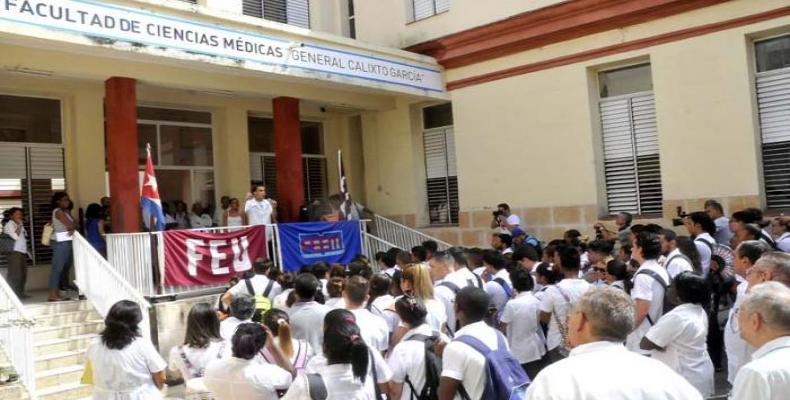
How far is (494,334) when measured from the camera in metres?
3.95

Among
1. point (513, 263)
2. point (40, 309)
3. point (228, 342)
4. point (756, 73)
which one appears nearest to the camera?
point (228, 342)

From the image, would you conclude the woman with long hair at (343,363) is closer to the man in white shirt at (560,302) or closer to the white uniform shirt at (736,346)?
the white uniform shirt at (736,346)

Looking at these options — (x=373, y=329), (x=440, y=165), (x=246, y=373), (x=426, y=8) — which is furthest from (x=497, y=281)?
(x=426, y=8)

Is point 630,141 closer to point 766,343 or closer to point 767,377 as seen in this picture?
point 766,343

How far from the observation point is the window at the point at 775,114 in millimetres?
10328

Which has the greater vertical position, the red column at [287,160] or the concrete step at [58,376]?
the red column at [287,160]

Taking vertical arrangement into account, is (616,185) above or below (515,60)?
below

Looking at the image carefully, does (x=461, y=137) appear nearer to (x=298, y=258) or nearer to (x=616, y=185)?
(x=616, y=185)

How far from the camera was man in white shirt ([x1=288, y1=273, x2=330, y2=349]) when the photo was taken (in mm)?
5406

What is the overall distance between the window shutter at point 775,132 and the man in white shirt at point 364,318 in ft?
26.2

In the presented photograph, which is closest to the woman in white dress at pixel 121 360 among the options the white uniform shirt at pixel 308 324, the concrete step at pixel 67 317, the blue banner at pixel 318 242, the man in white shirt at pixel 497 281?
the white uniform shirt at pixel 308 324

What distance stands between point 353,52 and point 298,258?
3760 millimetres

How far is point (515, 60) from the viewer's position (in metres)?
12.9

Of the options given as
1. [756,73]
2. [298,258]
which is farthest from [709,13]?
[298,258]
